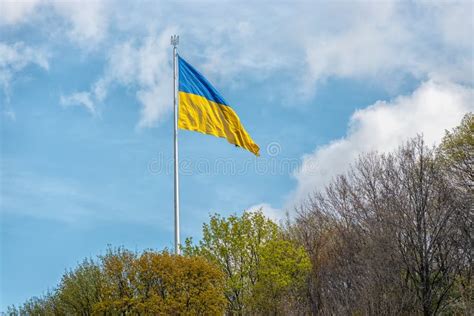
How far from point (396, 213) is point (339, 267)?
16.9 feet

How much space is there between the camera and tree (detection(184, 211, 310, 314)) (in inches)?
1185

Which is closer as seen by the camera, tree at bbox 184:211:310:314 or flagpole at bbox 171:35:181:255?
flagpole at bbox 171:35:181:255

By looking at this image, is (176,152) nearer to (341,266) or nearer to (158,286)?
(158,286)

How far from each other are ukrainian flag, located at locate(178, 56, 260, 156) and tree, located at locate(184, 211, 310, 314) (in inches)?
240

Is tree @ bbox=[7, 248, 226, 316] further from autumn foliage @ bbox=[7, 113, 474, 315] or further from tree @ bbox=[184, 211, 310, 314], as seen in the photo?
tree @ bbox=[184, 211, 310, 314]

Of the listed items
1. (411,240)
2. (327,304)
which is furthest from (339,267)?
(327,304)

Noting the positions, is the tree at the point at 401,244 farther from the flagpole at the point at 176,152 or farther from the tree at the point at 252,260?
the flagpole at the point at 176,152

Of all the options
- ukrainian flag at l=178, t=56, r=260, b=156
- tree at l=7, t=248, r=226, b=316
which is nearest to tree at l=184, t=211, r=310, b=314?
tree at l=7, t=248, r=226, b=316

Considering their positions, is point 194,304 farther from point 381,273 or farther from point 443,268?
point 443,268

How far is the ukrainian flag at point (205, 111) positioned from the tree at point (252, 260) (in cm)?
611

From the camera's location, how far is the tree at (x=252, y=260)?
30.1 m

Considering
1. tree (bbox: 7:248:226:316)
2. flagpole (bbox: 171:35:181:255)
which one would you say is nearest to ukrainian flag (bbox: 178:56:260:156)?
flagpole (bbox: 171:35:181:255)

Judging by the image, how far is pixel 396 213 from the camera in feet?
97.6

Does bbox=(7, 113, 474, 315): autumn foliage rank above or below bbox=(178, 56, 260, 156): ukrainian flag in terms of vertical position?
below
